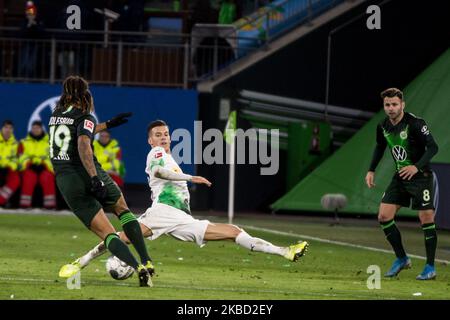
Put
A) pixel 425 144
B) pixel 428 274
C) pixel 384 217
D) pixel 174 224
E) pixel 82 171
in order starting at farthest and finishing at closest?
pixel 384 217, pixel 425 144, pixel 428 274, pixel 174 224, pixel 82 171

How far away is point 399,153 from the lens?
14.4 m

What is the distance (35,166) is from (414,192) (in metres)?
15.0

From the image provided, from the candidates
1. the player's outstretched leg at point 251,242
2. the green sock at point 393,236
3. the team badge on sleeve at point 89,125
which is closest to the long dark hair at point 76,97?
the team badge on sleeve at point 89,125

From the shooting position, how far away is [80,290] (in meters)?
11.5

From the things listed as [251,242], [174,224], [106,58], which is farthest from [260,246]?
[106,58]

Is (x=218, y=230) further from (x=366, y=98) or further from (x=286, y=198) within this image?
(x=366, y=98)

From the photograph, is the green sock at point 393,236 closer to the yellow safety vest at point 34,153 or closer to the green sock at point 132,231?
the green sock at point 132,231

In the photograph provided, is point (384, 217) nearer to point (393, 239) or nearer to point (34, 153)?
point (393, 239)

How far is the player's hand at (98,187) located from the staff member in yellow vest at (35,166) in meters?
16.1

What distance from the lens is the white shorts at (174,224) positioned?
43.2 feet

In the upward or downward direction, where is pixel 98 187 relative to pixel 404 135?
downward

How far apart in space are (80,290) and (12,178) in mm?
16818

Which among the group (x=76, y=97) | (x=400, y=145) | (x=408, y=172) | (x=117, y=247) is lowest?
(x=117, y=247)

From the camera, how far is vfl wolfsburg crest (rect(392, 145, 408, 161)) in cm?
1439
